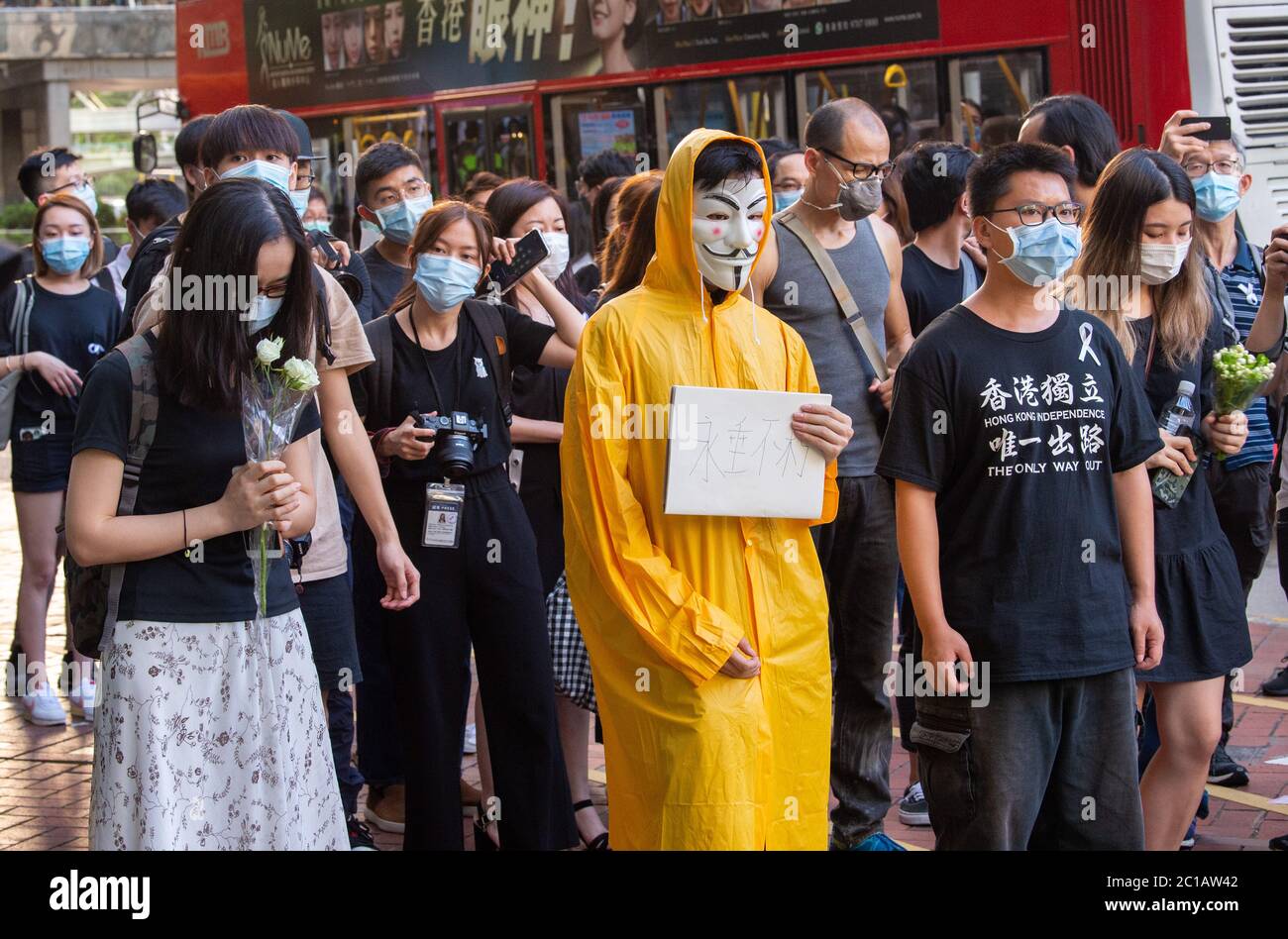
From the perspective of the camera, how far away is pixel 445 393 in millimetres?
5047

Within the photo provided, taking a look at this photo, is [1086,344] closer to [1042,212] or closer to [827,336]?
[1042,212]

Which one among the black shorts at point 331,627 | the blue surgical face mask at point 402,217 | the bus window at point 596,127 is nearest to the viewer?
the black shorts at point 331,627

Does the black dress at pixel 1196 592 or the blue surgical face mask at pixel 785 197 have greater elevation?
the blue surgical face mask at pixel 785 197

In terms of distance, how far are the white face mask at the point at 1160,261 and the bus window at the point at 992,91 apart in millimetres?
5606

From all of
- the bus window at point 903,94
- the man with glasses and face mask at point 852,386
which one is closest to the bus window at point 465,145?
the bus window at point 903,94

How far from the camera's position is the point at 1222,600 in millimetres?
4508

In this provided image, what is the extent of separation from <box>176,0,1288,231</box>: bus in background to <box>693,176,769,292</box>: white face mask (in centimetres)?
641

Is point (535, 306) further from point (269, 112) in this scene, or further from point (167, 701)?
point (167, 701)

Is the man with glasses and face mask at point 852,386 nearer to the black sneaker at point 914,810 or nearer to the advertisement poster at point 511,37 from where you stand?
the black sneaker at point 914,810

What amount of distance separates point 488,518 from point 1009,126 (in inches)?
241

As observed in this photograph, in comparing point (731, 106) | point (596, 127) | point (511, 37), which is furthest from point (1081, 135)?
point (511, 37)

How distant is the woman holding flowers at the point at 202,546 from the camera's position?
347 centimetres

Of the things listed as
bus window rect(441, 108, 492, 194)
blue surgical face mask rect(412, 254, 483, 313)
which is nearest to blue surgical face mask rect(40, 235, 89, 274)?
blue surgical face mask rect(412, 254, 483, 313)

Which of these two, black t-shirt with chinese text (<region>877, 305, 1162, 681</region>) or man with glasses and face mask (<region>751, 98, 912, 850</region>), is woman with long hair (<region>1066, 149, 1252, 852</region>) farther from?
man with glasses and face mask (<region>751, 98, 912, 850</region>)
